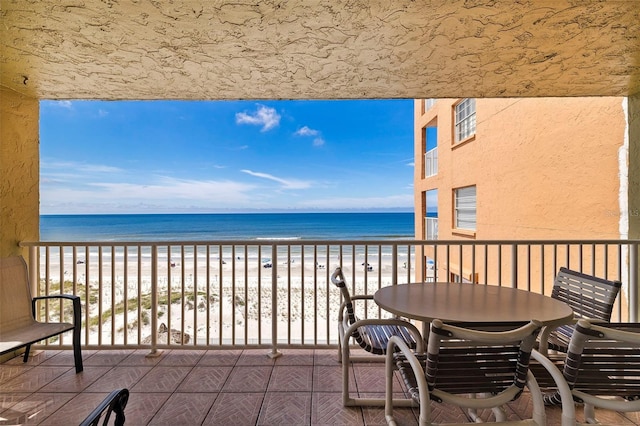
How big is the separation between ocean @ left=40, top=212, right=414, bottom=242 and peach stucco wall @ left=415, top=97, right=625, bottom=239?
1730cm

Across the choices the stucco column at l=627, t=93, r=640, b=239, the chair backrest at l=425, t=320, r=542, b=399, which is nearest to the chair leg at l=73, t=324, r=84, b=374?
the chair backrest at l=425, t=320, r=542, b=399

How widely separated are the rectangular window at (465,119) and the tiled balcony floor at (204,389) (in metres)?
6.63

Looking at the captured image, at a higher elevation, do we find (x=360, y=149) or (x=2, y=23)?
(x=360, y=149)

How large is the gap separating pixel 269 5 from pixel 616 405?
261cm

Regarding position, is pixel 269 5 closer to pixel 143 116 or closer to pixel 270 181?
pixel 270 181

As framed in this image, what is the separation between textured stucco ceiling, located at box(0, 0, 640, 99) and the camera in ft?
5.85

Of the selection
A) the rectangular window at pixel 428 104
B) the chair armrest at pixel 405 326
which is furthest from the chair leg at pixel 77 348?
the rectangular window at pixel 428 104

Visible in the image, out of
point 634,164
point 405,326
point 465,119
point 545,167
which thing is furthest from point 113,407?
point 465,119

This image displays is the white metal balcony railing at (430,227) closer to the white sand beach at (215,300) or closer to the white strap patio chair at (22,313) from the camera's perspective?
the white sand beach at (215,300)

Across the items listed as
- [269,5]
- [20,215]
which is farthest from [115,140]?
[269,5]

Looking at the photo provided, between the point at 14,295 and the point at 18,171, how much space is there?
46.9 inches

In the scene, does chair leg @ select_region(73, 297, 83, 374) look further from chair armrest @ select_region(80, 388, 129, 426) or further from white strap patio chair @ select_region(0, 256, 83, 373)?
chair armrest @ select_region(80, 388, 129, 426)

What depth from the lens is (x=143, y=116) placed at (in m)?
23.9

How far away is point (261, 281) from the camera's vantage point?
6438 millimetres
